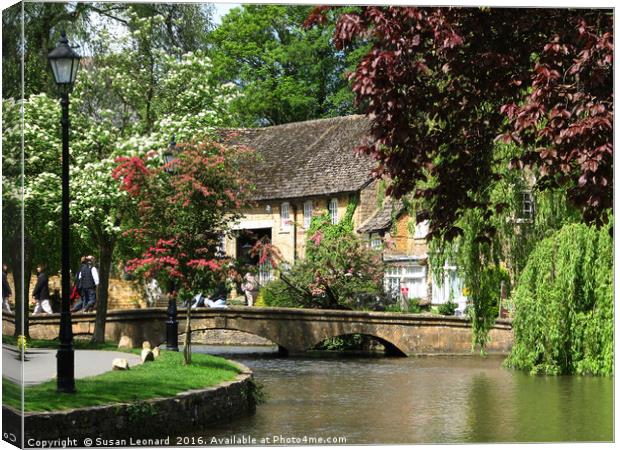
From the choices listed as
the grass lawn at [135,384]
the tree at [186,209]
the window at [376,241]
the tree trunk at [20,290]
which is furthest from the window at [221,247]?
the tree trunk at [20,290]

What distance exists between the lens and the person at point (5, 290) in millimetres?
10742

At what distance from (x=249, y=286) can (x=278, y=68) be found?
11.0 ft

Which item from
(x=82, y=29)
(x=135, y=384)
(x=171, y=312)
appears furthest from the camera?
(x=171, y=312)

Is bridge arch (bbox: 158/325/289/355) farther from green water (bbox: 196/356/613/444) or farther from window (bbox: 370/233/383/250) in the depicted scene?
window (bbox: 370/233/383/250)

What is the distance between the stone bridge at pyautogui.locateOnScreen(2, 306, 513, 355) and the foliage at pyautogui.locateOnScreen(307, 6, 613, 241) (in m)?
3.40

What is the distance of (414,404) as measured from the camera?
13.8 metres

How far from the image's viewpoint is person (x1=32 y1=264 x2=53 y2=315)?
11.1 m

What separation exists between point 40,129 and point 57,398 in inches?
99.4

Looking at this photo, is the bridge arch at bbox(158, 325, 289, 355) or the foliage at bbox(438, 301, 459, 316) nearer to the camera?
the bridge arch at bbox(158, 325, 289, 355)

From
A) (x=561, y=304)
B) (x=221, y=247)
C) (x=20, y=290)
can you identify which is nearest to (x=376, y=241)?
(x=221, y=247)

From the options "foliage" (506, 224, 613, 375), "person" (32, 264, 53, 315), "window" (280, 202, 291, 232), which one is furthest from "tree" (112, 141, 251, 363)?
"foliage" (506, 224, 613, 375)

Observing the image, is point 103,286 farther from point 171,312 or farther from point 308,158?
point 308,158

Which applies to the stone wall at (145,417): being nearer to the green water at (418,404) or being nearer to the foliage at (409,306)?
the green water at (418,404)

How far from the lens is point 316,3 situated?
1141 cm
